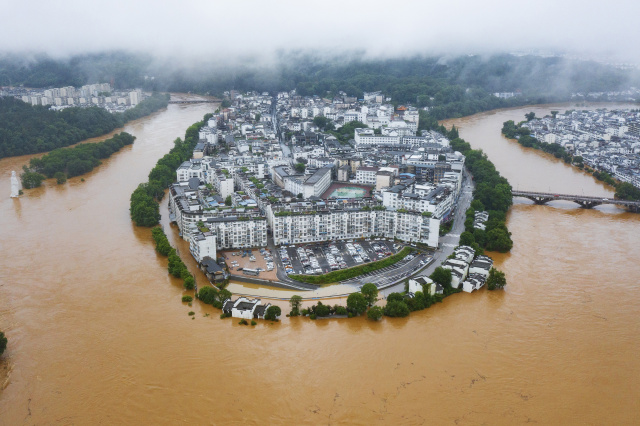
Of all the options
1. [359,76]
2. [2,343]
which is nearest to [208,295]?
[2,343]

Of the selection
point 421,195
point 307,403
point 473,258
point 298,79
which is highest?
point 298,79

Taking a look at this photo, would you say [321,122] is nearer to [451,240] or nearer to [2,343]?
[451,240]

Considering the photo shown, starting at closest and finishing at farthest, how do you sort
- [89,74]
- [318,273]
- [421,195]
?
[318,273] < [421,195] < [89,74]

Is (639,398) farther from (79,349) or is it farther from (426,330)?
(79,349)

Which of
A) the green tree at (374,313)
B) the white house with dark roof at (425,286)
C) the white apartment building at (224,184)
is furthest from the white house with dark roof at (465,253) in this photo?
the white apartment building at (224,184)

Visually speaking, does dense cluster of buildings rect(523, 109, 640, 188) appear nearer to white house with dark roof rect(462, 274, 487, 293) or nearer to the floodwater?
the floodwater

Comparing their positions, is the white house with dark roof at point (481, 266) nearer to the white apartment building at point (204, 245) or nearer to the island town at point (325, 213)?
the island town at point (325, 213)


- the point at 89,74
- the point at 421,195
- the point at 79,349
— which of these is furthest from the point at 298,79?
the point at 79,349
